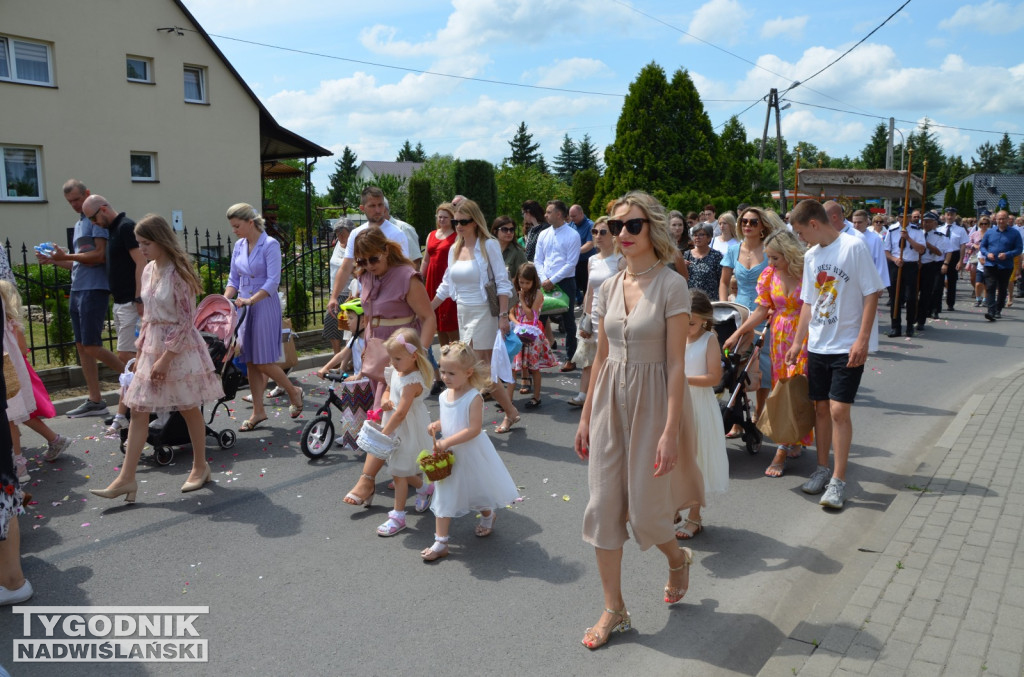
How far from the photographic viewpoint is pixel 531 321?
855cm

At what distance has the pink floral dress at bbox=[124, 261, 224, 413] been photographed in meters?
5.52

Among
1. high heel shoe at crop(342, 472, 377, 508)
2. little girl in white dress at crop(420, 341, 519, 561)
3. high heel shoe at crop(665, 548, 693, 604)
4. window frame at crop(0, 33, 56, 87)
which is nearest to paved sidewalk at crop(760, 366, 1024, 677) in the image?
high heel shoe at crop(665, 548, 693, 604)

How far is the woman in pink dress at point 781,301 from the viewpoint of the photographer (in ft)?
19.9

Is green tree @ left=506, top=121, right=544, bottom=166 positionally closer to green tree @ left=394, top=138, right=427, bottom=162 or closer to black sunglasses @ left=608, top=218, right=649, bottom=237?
green tree @ left=394, top=138, right=427, bottom=162

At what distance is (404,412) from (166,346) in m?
1.82

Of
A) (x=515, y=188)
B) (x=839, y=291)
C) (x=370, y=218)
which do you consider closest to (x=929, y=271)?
(x=839, y=291)

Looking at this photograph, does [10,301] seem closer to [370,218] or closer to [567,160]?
[370,218]

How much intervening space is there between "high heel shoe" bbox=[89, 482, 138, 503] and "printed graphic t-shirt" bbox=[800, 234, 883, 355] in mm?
4744

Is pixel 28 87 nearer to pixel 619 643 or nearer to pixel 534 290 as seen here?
pixel 534 290

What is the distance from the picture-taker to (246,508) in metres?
5.53

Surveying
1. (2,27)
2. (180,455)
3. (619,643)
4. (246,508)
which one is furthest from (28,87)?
(619,643)

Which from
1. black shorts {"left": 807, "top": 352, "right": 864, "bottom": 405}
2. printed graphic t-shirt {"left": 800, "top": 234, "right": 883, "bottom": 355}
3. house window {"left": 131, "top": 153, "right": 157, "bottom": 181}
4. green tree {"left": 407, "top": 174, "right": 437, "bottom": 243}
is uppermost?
house window {"left": 131, "top": 153, "right": 157, "bottom": 181}

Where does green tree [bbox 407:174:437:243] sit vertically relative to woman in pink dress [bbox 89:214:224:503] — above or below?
above

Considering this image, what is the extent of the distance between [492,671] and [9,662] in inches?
85.3
